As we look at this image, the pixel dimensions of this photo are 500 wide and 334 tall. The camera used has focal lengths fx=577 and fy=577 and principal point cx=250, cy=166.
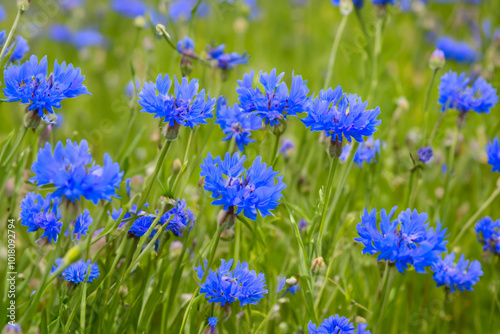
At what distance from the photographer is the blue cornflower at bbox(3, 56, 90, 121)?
2.47 ft

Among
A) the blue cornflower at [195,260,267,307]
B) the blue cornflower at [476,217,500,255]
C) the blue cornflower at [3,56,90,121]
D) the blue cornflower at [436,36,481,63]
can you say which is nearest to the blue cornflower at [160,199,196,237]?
the blue cornflower at [195,260,267,307]

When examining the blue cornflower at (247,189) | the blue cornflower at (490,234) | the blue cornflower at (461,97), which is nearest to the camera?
the blue cornflower at (247,189)

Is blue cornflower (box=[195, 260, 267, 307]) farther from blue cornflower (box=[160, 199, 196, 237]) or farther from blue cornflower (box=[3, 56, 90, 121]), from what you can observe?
blue cornflower (box=[3, 56, 90, 121])

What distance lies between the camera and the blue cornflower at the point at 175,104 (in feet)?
2.48

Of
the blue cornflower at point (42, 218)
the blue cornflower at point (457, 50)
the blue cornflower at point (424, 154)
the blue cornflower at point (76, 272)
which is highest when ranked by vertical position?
the blue cornflower at point (457, 50)

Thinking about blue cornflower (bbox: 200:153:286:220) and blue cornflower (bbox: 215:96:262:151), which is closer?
blue cornflower (bbox: 200:153:286:220)

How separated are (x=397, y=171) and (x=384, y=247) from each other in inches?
31.2

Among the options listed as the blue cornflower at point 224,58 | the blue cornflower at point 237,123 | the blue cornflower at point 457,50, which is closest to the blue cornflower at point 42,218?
the blue cornflower at point 237,123

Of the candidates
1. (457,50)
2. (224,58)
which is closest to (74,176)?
(224,58)

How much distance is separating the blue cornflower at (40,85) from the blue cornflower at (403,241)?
0.43 m

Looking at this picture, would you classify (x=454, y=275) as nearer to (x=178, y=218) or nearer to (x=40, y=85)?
(x=178, y=218)

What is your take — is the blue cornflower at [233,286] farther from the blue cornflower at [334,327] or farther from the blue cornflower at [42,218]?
the blue cornflower at [42,218]

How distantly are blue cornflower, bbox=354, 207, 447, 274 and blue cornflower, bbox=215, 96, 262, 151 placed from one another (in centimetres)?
25

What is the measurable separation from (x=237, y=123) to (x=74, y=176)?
355 mm
